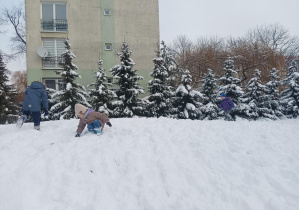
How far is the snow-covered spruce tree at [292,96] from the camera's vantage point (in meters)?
15.8

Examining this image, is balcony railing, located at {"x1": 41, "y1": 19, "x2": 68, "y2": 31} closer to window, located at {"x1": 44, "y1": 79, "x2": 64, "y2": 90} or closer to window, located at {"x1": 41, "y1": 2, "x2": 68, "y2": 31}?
window, located at {"x1": 41, "y1": 2, "x2": 68, "y2": 31}

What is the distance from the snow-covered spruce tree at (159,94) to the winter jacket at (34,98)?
830 centimetres

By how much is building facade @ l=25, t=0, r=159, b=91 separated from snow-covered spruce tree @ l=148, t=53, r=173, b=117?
3188 mm

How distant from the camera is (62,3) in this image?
15734 mm

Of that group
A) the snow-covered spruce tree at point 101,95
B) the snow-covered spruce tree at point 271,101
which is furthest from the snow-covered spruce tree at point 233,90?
the snow-covered spruce tree at point 101,95

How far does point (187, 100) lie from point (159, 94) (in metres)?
2.37

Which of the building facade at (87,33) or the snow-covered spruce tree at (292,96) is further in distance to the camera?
the snow-covered spruce tree at (292,96)

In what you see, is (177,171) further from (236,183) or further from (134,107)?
(134,107)

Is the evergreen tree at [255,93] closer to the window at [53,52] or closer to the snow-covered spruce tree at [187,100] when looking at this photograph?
the snow-covered spruce tree at [187,100]

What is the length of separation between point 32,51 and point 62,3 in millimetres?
4950

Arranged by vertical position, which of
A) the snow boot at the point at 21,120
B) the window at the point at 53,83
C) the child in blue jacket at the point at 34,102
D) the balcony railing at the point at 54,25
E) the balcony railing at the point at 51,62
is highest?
the balcony railing at the point at 54,25

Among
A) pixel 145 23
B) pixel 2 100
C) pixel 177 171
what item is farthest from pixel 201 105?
pixel 2 100

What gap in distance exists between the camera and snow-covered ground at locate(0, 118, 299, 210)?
117 inches

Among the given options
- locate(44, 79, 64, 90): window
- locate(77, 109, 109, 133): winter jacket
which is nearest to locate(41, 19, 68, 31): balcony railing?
locate(44, 79, 64, 90): window
